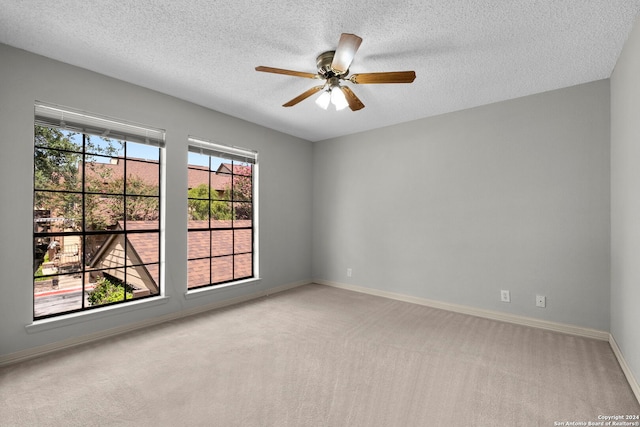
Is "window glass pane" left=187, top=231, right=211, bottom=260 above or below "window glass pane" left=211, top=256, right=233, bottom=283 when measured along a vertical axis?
above

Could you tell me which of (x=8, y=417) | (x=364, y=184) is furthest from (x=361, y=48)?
(x=8, y=417)

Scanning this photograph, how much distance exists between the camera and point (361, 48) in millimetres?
2389

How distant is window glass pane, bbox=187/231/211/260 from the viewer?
3.68 metres

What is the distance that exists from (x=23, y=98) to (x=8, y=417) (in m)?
2.36

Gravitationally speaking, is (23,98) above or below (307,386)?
above

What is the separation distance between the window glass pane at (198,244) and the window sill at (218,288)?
419 mm

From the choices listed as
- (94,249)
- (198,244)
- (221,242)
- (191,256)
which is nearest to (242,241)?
(221,242)

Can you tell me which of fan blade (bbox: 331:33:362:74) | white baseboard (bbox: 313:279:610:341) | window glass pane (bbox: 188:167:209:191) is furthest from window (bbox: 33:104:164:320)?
white baseboard (bbox: 313:279:610:341)

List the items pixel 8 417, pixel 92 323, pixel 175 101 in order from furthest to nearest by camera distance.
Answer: pixel 175 101
pixel 92 323
pixel 8 417

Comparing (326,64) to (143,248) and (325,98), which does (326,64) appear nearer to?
(325,98)

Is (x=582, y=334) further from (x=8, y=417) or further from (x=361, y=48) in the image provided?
(x=8, y=417)

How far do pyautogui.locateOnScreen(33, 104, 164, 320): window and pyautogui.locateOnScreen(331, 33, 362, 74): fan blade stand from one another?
2.27 metres

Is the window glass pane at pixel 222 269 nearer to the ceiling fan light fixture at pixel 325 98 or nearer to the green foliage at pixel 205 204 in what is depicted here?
the green foliage at pixel 205 204

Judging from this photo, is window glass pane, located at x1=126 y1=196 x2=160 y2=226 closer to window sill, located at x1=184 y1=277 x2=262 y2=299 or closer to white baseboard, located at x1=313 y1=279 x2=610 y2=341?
window sill, located at x1=184 y1=277 x2=262 y2=299
